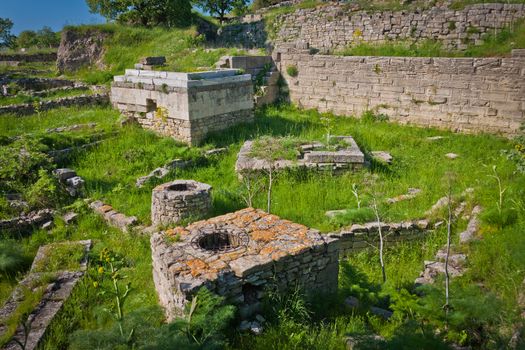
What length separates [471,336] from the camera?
459cm

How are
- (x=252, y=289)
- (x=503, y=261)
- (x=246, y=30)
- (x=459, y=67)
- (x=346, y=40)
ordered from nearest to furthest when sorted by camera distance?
(x=252, y=289) → (x=503, y=261) → (x=459, y=67) → (x=346, y=40) → (x=246, y=30)

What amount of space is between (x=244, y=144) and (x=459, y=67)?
5.95 meters

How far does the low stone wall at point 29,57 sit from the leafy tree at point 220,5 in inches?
363

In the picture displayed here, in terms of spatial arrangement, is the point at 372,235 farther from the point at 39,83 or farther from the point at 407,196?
the point at 39,83

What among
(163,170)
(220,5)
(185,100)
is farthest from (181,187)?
(220,5)

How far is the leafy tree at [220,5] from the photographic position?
25938 millimetres

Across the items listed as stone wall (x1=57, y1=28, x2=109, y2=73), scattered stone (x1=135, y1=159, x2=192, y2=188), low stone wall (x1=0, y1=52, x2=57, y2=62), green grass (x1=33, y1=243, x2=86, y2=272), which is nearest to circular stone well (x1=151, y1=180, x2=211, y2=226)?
green grass (x1=33, y1=243, x2=86, y2=272)

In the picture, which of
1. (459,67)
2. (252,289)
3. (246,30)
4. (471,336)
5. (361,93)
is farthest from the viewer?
(246,30)

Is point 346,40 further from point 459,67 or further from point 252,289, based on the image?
point 252,289

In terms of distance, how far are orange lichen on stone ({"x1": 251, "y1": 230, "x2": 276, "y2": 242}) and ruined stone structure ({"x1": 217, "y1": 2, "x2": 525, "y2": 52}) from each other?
11.3 metres

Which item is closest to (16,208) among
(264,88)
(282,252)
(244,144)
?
(244,144)

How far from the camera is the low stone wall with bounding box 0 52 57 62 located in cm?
2622

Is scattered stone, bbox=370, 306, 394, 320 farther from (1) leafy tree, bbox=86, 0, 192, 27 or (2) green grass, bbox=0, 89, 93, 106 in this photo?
(1) leafy tree, bbox=86, 0, 192, 27

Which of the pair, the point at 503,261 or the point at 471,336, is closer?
the point at 471,336
